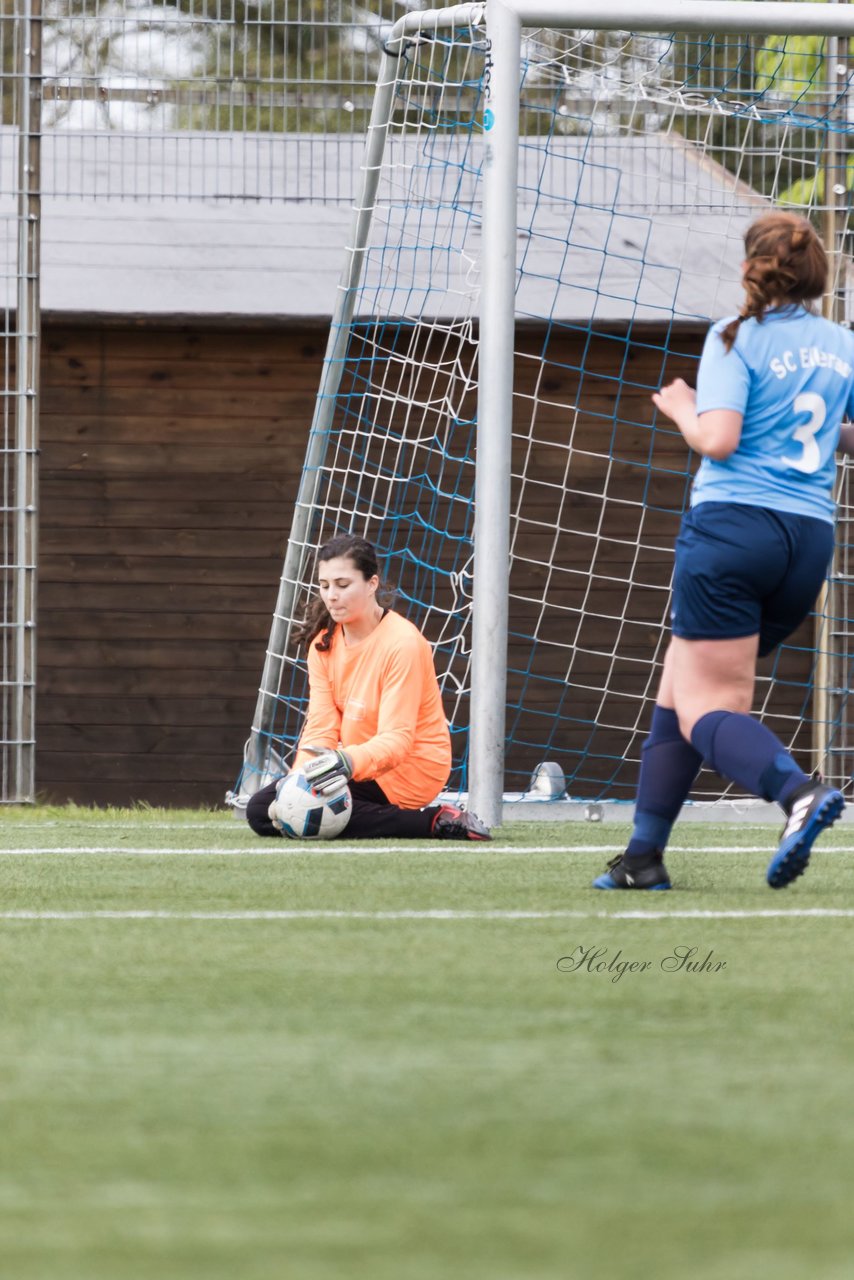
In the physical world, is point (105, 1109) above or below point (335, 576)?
above

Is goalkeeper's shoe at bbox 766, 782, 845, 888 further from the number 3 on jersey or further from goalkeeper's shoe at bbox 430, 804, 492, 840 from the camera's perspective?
goalkeeper's shoe at bbox 430, 804, 492, 840

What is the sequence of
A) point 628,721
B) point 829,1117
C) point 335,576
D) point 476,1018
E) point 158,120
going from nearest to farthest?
1. point 829,1117
2. point 476,1018
3. point 335,576
4. point 158,120
5. point 628,721

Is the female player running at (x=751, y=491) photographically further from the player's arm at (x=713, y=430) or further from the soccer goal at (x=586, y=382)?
the soccer goal at (x=586, y=382)

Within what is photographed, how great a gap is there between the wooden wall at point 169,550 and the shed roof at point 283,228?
41cm

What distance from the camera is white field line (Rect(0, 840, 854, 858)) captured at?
514 cm

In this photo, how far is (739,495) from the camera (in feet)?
13.7

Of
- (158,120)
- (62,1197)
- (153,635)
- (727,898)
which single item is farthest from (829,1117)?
(153,635)

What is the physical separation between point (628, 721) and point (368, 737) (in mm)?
5036

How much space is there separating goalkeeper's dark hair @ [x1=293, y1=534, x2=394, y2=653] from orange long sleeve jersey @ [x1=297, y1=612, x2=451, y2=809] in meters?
0.03

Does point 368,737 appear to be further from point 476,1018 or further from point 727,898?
point 476,1018

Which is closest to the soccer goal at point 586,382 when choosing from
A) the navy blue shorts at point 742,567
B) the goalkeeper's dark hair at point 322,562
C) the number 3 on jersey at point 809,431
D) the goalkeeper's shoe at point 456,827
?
the goalkeeper's dark hair at point 322,562

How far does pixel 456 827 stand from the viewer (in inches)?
226

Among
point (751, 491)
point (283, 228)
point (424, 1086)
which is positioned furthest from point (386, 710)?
point (283, 228)

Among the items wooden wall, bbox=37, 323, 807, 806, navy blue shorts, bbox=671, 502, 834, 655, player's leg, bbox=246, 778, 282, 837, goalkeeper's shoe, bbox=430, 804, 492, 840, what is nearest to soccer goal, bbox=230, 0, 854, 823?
wooden wall, bbox=37, 323, 807, 806
